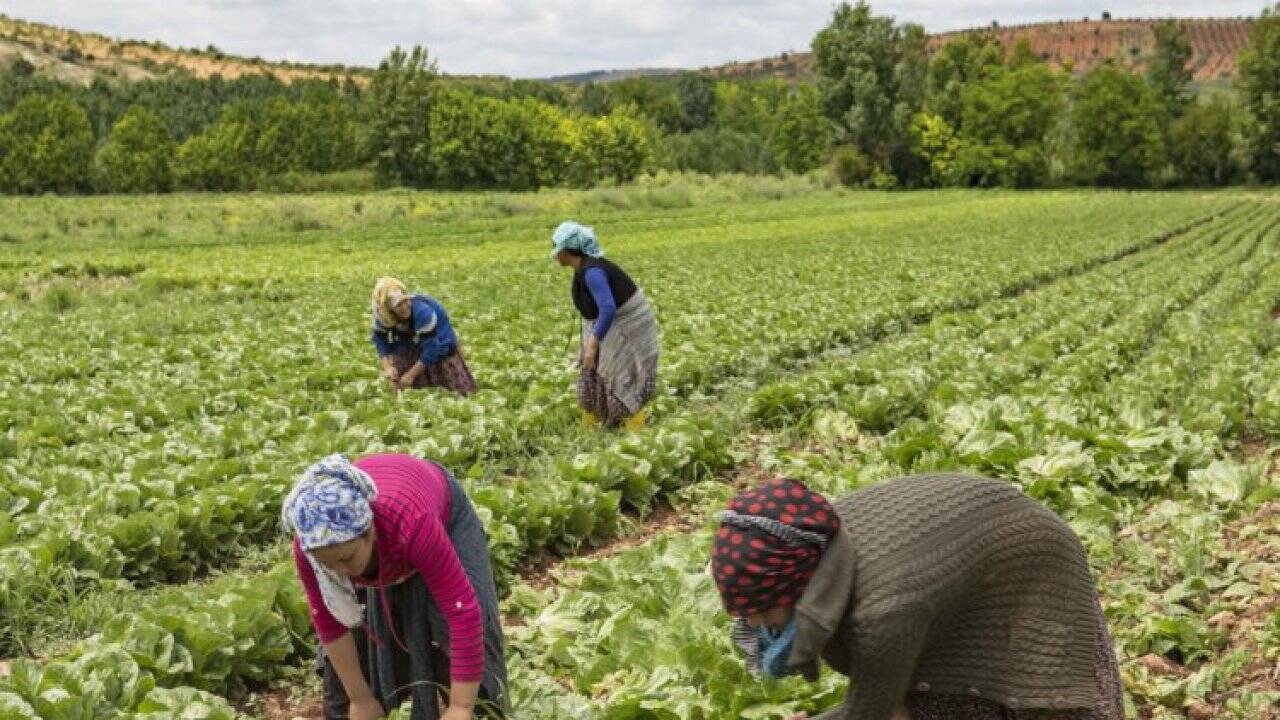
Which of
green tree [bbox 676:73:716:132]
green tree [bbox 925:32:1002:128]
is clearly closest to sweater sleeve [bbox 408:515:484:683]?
green tree [bbox 925:32:1002:128]

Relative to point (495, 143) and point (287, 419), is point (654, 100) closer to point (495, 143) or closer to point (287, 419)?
point (495, 143)

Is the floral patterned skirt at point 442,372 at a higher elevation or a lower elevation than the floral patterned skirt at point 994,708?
lower

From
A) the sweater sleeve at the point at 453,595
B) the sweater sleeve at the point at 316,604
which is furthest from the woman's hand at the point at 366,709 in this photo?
the sweater sleeve at the point at 453,595

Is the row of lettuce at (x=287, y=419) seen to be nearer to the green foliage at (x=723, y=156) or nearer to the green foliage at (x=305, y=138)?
the green foliage at (x=305, y=138)

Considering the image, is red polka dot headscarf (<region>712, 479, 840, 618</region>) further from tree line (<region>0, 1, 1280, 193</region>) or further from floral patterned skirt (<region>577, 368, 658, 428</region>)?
tree line (<region>0, 1, 1280, 193</region>)

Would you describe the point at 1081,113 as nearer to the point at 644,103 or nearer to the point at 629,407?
the point at 644,103

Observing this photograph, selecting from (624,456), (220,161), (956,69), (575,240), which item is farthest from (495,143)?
(624,456)

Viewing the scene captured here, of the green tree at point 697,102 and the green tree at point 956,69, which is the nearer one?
the green tree at point 956,69

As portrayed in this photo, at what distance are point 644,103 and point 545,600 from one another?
401ft

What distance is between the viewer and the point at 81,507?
21.4ft

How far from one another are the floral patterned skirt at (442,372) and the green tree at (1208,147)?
76.2m

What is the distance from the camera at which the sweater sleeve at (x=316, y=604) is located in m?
3.23

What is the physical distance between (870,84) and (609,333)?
2939 inches

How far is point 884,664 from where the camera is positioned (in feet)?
8.20
